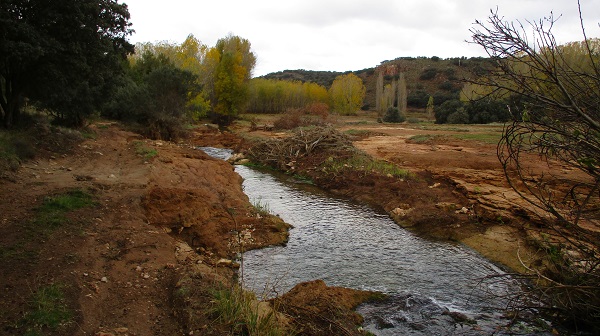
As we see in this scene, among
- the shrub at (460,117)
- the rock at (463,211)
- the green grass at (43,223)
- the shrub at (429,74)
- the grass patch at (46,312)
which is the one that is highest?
the shrub at (429,74)

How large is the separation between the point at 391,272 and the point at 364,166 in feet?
30.4

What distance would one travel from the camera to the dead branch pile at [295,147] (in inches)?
790

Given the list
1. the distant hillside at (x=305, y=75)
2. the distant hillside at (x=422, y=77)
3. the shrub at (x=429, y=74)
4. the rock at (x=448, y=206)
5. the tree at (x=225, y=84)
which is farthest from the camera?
the distant hillside at (x=305, y=75)

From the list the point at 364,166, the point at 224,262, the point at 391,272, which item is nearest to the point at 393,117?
the point at 364,166

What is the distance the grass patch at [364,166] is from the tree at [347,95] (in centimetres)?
4568

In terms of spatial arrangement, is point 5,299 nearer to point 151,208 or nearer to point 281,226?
point 151,208

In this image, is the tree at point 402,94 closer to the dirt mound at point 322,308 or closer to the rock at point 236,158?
the rock at point 236,158

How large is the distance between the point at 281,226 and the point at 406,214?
3738mm

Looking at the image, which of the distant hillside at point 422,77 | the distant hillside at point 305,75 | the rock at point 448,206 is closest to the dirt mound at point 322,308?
the rock at point 448,206

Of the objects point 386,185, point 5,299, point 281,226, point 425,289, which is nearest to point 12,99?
point 281,226

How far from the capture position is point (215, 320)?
4.76 meters

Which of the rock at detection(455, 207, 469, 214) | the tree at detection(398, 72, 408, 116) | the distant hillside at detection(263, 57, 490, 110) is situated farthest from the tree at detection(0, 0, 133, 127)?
the distant hillside at detection(263, 57, 490, 110)

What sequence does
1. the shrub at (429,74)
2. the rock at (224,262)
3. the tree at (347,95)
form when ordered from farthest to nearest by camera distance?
1. the shrub at (429,74)
2. the tree at (347,95)
3. the rock at (224,262)

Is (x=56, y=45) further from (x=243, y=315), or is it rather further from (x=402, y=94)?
(x=402, y=94)
